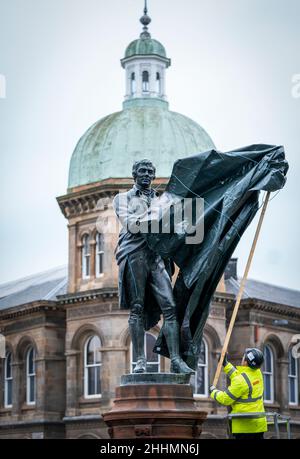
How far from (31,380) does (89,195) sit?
820 centimetres

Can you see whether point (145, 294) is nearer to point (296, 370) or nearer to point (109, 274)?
point (109, 274)

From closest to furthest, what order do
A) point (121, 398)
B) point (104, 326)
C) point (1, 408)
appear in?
point (121, 398) < point (104, 326) < point (1, 408)

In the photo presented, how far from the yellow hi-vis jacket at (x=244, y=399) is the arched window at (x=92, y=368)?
3415cm

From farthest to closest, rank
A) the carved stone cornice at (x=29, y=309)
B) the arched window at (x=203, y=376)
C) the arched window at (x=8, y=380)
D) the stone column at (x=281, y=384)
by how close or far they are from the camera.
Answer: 1. the arched window at (x=8, y=380)
2. the stone column at (x=281, y=384)
3. the carved stone cornice at (x=29, y=309)
4. the arched window at (x=203, y=376)

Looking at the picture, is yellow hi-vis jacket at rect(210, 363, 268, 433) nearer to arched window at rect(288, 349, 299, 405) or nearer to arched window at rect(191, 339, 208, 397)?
arched window at rect(191, 339, 208, 397)

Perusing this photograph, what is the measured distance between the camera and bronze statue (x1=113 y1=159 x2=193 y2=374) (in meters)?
12.8

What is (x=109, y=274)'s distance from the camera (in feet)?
151

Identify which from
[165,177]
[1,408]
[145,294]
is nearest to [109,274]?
[165,177]

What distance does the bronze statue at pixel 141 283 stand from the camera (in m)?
12.8

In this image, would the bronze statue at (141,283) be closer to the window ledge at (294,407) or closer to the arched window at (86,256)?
the arched window at (86,256)

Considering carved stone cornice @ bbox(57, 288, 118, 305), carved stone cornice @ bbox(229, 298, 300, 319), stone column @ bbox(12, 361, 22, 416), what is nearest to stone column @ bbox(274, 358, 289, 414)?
carved stone cornice @ bbox(229, 298, 300, 319)

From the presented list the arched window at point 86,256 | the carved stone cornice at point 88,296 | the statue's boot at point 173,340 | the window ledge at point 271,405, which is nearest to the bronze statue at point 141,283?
the statue's boot at point 173,340

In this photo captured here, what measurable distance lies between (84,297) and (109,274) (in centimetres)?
138

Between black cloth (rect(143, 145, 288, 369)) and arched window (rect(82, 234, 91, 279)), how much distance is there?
113 ft
